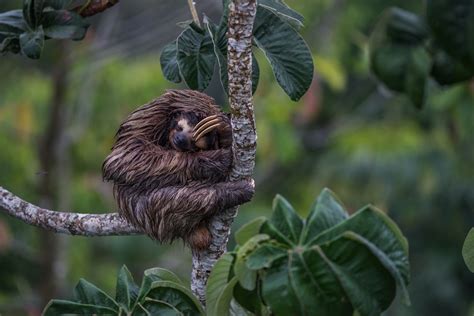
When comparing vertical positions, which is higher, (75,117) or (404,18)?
(404,18)

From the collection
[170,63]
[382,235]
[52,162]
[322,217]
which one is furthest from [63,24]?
[52,162]

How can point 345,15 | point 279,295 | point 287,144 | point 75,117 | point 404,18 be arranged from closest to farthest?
point 279,295 → point 404,18 → point 287,144 → point 75,117 → point 345,15

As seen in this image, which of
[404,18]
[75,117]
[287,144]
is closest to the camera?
[404,18]

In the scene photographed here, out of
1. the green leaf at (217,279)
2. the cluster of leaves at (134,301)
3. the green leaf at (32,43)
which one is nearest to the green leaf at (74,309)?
the cluster of leaves at (134,301)

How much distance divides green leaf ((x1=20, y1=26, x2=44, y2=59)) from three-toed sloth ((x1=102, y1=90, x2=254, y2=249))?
28 cm

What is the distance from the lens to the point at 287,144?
705cm

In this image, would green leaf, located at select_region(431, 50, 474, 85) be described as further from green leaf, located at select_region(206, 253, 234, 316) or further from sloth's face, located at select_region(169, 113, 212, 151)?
sloth's face, located at select_region(169, 113, 212, 151)

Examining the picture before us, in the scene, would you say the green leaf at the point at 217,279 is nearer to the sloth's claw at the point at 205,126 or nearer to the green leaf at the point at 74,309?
the green leaf at the point at 74,309

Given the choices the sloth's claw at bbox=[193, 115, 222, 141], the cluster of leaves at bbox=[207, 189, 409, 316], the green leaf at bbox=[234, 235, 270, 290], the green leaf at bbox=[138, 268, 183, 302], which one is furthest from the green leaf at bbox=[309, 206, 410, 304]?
the sloth's claw at bbox=[193, 115, 222, 141]

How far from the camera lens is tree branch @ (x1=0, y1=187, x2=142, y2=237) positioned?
2.37 m

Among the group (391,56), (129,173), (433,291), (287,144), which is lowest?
(433,291)

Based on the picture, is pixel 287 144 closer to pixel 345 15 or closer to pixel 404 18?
pixel 345 15

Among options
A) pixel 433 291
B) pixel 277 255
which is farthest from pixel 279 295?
pixel 433 291

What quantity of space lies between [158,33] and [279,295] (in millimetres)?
5900
